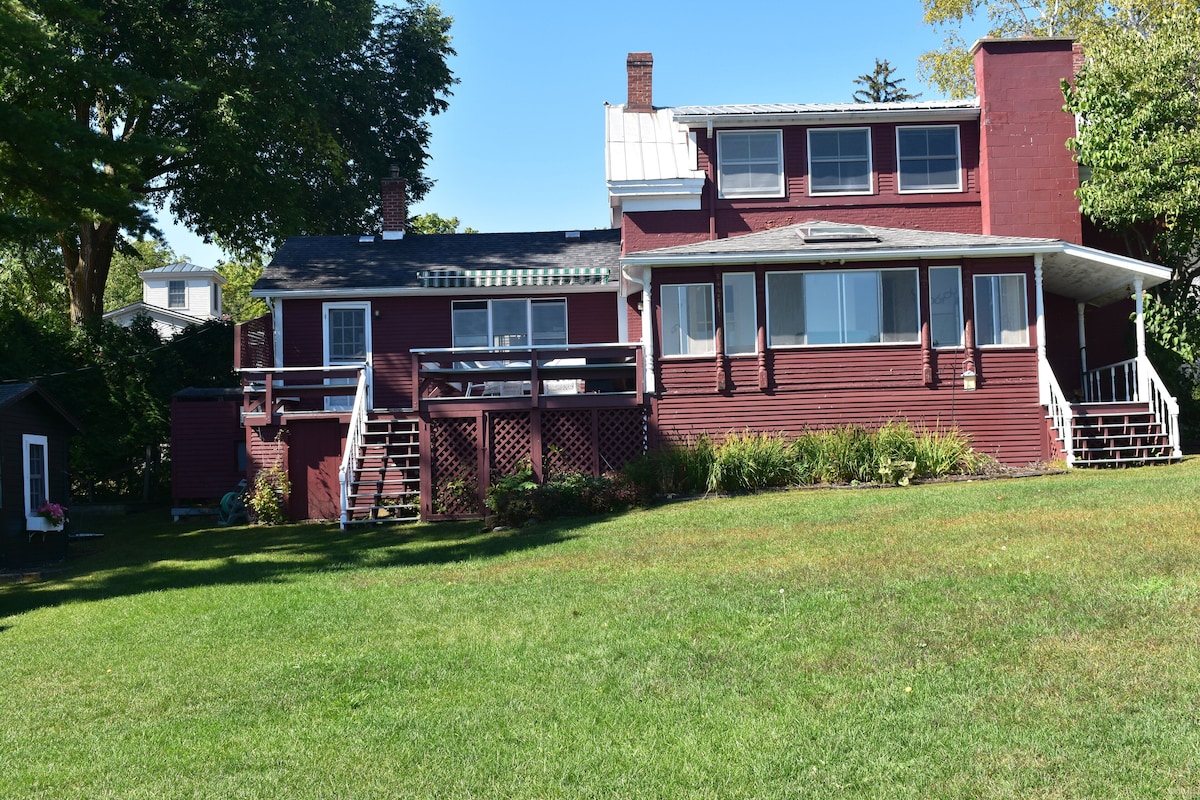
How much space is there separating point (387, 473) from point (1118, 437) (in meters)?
12.1

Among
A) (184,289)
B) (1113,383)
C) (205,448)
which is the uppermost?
(184,289)

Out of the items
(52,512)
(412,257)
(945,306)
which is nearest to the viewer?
(52,512)

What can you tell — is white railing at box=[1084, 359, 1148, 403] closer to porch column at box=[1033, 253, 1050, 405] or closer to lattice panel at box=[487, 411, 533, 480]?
A: porch column at box=[1033, 253, 1050, 405]

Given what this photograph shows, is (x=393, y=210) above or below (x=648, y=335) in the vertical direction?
above

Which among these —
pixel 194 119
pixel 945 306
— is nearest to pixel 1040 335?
pixel 945 306

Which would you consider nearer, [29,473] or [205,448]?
[29,473]

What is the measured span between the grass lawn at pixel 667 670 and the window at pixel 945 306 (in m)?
7.02

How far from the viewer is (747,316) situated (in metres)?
19.9

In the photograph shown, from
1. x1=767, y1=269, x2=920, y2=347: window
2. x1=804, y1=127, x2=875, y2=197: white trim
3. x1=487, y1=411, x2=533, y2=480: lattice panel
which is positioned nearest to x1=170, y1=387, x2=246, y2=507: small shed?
x1=487, y1=411, x2=533, y2=480: lattice panel

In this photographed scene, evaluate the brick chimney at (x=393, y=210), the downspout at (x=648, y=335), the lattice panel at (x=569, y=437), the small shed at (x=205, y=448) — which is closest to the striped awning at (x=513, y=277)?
the downspout at (x=648, y=335)

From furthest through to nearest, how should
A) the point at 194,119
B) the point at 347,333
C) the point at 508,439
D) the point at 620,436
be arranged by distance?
the point at 194,119 < the point at 347,333 < the point at 620,436 < the point at 508,439

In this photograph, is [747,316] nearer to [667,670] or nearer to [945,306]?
[945,306]

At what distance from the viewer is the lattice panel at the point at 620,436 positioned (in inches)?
741

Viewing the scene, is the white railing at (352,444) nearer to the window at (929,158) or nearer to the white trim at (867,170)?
the white trim at (867,170)
